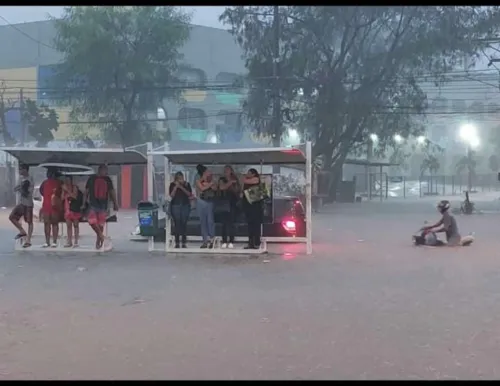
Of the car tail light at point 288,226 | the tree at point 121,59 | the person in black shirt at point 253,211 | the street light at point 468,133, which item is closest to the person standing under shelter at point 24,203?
the person in black shirt at point 253,211

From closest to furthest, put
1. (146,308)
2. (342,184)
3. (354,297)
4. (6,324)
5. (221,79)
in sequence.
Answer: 1. (6,324)
2. (146,308)
3. (354,297)
4. (342,184)
5. (221,79)

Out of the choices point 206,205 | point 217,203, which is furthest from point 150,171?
point 217,203

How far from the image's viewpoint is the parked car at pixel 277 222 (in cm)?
1595

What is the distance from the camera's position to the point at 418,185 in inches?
2712

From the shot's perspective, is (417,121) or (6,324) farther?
(417,121)

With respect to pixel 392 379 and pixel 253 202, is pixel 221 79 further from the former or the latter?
pixel 392 379

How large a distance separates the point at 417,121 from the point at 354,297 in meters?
41.2

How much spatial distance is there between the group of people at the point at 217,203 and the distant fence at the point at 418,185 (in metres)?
37.4

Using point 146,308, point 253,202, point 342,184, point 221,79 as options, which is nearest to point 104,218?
point 253,202

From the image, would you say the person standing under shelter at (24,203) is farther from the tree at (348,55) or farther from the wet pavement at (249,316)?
the tree at (348,55)

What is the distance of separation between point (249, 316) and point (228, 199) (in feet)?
23.0

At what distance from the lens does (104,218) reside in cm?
1524

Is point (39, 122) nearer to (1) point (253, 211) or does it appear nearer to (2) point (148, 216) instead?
(2) point (148, 216)

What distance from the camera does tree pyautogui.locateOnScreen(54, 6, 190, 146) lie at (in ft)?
134
